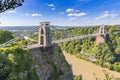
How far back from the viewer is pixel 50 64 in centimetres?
3747

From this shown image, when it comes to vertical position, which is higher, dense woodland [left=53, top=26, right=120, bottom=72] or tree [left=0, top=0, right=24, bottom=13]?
tree [left=0, top=0, right=24, bottom=13]

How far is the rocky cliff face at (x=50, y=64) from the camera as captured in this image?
3481 centimetres

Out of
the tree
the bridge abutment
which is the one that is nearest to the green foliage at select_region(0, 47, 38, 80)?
the tree

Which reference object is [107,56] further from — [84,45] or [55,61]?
[55,61]

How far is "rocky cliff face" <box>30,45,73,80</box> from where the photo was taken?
34812 mm

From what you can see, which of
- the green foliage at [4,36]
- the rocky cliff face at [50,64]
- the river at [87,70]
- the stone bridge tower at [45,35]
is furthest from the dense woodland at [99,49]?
the stone bridge tower at [45,35]

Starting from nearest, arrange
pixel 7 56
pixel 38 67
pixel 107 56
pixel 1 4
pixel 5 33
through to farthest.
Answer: pixel 1 4 < pixel 7 56 < pixel 38 67 < pixel 5 33 < pixel 107 56

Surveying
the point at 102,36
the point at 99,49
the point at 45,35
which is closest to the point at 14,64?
the point at 45,35

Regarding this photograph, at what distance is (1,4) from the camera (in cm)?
1249

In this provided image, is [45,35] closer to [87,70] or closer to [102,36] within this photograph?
[87,70]

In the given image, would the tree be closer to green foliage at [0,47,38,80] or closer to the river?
green foliage at [0,47,38,80]

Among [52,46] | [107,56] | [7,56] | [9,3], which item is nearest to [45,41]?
[52,46]

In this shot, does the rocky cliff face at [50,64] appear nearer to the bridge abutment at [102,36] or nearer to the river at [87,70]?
the river at [87,70]

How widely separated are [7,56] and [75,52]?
1937 inches
